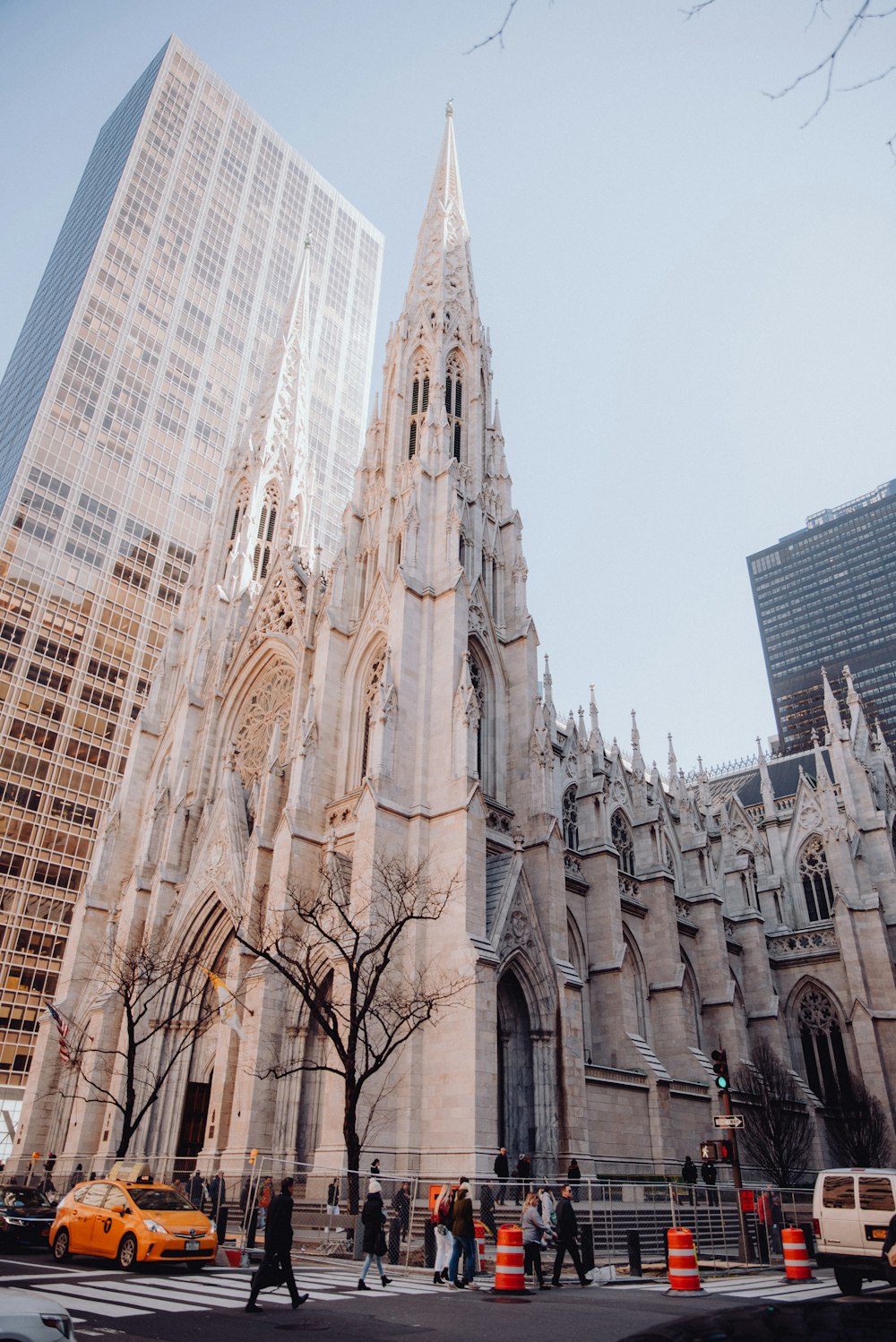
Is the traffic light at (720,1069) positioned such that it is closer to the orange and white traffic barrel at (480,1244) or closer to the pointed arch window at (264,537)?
the orange and white traffic barrel at (480,1244)

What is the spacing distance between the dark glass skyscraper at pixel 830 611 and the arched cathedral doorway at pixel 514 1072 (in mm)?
83440

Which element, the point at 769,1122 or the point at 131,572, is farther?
the point at 131,572

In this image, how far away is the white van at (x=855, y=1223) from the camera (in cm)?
1203

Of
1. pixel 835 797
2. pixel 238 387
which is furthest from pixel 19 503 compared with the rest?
pixel 835 797

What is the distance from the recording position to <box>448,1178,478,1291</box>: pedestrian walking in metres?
12.4

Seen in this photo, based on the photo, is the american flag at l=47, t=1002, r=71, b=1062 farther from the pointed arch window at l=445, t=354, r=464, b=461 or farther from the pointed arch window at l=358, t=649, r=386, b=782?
the pointed arch window at l=445, t=354, r=464, b=461

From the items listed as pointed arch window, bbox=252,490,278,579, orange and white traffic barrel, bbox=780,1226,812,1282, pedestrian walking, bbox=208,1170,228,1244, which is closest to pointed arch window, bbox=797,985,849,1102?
orange and white traffic barrel, bbox=780,1226,812,1282

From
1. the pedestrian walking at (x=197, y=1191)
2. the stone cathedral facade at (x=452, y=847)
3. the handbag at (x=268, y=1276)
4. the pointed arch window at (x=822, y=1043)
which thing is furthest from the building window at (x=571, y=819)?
the handbag at (x=268, y=1276)

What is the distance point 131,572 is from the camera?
57.8 meters

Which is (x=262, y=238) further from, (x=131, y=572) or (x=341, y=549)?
(x=341, y=549)

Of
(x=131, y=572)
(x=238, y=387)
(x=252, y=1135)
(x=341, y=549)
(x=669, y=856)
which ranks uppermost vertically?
(x=238, y=387)

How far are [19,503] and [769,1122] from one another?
50600 millimetres

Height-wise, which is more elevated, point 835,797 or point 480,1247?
point 835,797

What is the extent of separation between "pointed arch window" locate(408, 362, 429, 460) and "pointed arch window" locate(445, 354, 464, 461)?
902 millimetres
